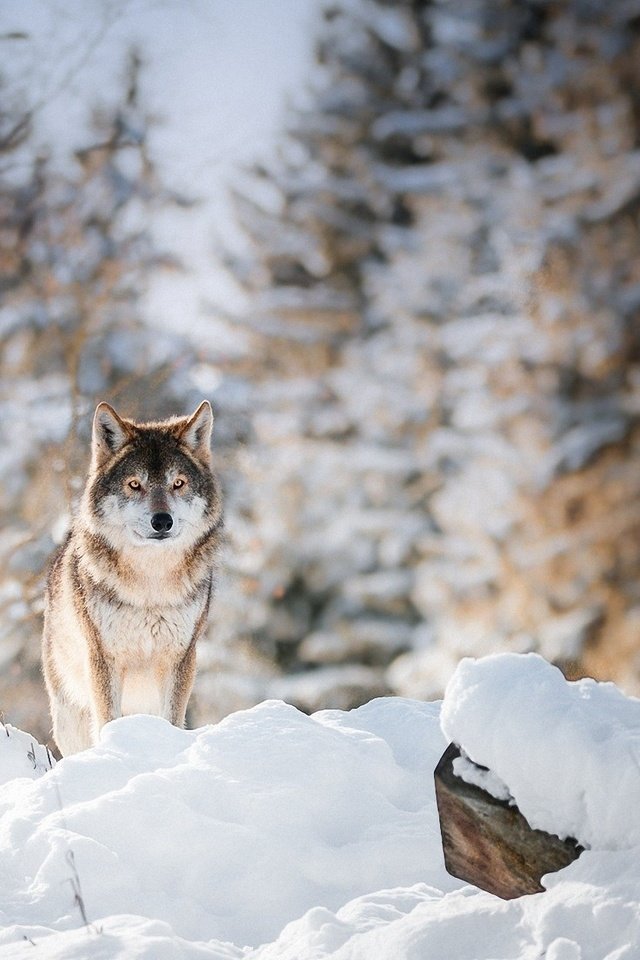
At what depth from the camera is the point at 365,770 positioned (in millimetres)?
3766

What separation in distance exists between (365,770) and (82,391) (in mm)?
8387

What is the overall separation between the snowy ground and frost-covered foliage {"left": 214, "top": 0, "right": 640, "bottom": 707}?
3.96m

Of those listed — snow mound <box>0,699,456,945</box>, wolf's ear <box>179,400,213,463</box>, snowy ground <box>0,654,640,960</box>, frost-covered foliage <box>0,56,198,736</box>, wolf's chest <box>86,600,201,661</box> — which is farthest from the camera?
frost-covered foliage <box>0,56,198,736</box>

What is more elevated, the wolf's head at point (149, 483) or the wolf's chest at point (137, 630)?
the wolf's head at point (149, 483)

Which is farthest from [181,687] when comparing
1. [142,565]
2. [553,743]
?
[553,743]

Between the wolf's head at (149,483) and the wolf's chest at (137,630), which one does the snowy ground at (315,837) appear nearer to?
the wolf's chest at (137,630)

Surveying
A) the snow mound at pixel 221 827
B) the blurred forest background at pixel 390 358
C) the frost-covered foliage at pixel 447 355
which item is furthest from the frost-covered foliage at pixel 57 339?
the snow mound at pixel 221 827

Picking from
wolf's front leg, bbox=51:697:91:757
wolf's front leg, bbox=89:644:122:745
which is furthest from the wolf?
wolf's front leg, bbox=51:697:91:757

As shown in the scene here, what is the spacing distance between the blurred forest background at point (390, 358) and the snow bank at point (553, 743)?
433 centimetres

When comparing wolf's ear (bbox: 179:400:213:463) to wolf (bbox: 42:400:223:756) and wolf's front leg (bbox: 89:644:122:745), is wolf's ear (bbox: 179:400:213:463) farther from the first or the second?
wolf's front leg (bbox: 89:644:122:745)

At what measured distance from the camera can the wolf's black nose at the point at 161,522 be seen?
538 cm

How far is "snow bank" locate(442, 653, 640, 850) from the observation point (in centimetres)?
250

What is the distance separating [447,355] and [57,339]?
517cm

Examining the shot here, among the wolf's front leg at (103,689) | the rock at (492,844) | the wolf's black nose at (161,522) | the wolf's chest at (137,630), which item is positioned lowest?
the rock at (492,844)
